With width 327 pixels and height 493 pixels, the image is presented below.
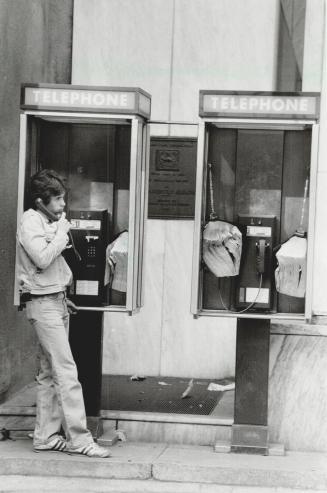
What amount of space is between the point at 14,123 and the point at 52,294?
2.02 metres

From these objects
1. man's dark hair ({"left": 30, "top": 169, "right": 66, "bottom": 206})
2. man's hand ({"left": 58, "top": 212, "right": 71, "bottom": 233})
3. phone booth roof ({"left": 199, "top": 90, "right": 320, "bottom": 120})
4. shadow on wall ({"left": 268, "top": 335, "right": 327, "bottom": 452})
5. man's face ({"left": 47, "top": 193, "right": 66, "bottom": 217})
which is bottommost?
shadow on wall ({"left": 268, "top": 335, "right": 327, "bottom": 452})

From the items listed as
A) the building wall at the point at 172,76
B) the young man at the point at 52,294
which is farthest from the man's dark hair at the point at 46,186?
the building wall at the point at 172,76

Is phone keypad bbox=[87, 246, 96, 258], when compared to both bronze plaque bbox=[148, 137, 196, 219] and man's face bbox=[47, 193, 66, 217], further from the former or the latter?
bronze plaque bbox=[148, 137, 196, 219]

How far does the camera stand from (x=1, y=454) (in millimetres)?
6352

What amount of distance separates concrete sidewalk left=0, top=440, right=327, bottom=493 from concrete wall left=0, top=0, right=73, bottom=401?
1.33m

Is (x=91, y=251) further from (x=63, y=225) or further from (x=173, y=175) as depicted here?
(x=173, y=175)

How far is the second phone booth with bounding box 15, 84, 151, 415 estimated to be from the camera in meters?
6.61

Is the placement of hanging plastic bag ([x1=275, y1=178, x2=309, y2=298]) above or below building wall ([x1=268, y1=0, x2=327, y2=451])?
above

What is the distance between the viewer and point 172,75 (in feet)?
27.9

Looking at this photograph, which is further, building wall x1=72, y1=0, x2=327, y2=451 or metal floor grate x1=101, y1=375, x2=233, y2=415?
building wall x1=72, y1=0, x2=327, y2=451

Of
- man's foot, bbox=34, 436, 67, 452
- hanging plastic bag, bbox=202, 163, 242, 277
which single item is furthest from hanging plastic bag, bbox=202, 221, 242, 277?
man's foot, bbox=34, 436, 67, 452

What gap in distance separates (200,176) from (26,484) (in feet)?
7.75

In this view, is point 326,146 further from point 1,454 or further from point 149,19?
point 1,454

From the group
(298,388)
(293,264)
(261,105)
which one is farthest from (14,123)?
(298,388)
